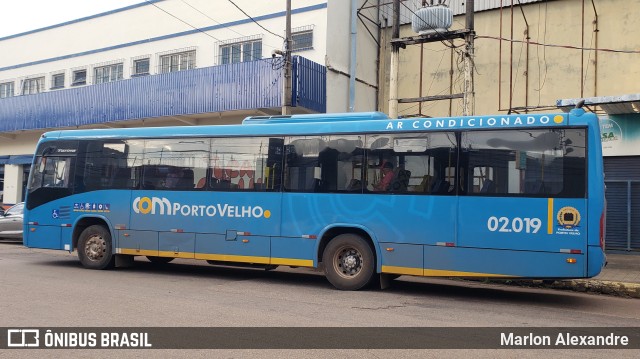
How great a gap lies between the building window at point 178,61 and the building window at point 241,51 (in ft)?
5.03

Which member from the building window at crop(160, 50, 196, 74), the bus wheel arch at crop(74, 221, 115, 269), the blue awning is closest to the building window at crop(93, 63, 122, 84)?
the building window at crop(160, 50, 196, 74)

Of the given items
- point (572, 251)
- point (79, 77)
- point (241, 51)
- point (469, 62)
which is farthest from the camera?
point (79, 77)

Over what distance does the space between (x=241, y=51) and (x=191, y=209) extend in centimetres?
1173

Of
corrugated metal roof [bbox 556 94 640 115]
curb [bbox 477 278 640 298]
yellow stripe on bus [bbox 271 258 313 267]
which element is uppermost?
corrugated metal roof [bbox 556 94 640 115]

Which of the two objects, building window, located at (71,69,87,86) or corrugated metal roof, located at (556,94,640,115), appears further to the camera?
building window, located at (71,69,87,86)

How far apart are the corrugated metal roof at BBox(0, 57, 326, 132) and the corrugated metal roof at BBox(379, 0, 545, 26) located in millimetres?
4340

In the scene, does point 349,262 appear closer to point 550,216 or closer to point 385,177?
point 385,177

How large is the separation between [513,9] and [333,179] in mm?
12308

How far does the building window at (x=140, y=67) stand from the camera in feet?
81.5

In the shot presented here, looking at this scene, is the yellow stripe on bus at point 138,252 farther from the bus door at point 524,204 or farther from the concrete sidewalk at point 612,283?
the concrete sidewalk at point 612,283

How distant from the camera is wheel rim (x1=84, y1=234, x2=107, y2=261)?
12852mm

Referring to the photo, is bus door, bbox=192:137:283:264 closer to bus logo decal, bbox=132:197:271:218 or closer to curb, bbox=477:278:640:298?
bus logo decal, bbox=132:197:271:218

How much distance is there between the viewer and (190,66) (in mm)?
23422

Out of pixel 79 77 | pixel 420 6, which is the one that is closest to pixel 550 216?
pixel 420 6
